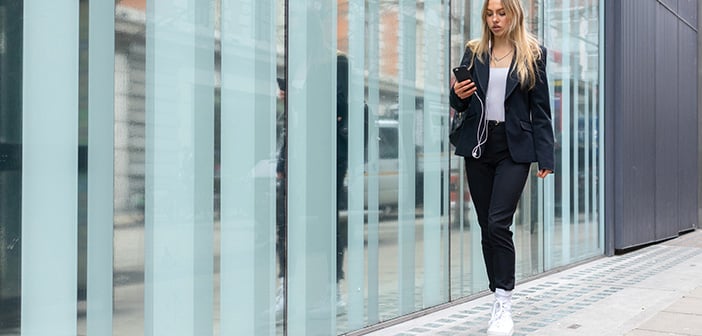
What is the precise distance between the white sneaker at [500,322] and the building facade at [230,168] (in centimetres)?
63

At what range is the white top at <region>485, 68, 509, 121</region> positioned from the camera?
376 cm

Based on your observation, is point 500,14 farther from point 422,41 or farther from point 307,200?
point 307,200

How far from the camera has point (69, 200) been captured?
2.59 metres

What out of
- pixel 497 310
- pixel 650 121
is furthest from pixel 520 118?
pixel 650 121

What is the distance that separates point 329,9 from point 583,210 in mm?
4014

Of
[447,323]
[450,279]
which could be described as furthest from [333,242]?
[450,279]

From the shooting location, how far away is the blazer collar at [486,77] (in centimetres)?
373

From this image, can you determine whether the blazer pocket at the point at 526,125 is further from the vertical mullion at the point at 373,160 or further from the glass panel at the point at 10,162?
the glass panel at the point at 10,162

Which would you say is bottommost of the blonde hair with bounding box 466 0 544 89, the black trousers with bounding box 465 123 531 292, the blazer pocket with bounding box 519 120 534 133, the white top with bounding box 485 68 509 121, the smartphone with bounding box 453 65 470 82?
the black trousers with bounding box 465 123 531 292

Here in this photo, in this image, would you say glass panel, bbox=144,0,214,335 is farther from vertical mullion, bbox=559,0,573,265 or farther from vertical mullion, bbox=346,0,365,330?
vertical mullion, bbox=559,0,573,265

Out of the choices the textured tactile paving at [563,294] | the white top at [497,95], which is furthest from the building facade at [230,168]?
the white top at [497,95]

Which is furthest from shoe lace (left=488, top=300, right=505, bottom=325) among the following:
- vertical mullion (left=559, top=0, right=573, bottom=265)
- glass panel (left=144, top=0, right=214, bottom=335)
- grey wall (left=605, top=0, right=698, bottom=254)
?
grey wall (left=605, top=0, right=698, bottom=254)

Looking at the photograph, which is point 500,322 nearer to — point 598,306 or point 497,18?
point 598,306

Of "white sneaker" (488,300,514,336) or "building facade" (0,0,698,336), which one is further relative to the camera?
"white sneaker" (488,300,514,336)
